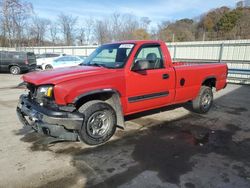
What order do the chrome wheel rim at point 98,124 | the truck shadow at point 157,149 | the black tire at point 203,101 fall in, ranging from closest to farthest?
the truck shadow at point 157,149
the chrome wheel rim at point 98,124
the black tire at point 203,101

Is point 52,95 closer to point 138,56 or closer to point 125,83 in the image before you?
point 125,83

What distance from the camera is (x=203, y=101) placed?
22.3 ft

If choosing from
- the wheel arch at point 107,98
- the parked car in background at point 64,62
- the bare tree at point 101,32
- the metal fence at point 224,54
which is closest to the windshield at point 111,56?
the wheel arch at point 107,98

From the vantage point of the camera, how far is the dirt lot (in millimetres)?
3344

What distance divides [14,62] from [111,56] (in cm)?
1494

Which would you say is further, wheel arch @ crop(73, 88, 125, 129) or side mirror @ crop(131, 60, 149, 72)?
side mirror @ crop(131, 60, 149, 72)

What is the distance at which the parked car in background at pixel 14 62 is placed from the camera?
698 inches

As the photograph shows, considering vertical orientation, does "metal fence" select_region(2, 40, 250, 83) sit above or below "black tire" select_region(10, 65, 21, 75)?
above

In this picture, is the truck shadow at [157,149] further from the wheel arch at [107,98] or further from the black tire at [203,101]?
the wheel arch at [107,98]

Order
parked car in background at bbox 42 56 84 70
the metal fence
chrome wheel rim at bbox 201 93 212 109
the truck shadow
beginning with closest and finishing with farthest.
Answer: the truck shadow
chrome wheel rim at bbox 201 93 212 109
the metal fence
parked car in background at bbox 42 56 84 70

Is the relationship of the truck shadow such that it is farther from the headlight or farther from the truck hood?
the truck hood

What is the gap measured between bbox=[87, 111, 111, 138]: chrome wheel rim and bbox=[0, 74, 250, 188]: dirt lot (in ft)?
0.90

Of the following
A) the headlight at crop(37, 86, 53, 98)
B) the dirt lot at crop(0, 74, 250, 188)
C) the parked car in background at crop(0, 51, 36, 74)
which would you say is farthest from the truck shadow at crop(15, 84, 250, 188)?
the parked car in background at crop(0, 51, 36, 74)

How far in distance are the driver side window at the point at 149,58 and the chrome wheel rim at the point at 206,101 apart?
2.12 m
